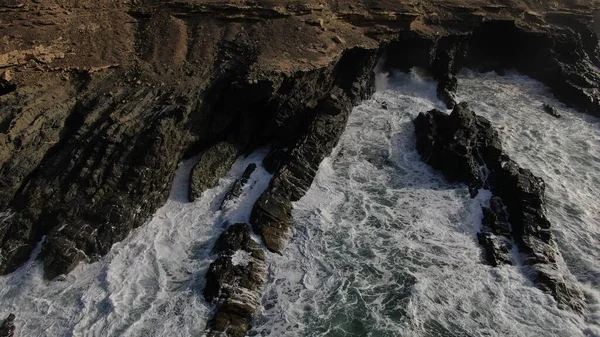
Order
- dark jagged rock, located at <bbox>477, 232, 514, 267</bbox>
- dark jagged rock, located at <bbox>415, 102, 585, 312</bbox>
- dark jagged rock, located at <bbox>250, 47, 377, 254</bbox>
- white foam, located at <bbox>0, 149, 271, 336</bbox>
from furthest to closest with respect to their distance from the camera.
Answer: dark jagged rock, located at <bbox>250, 47, 377, 254</bbox> → dark jagged rock, located at <bbox>477, 232, 514, 267</bbox> → dark jagged rock, located at <bbox>415, 102, 585, 312</bbox> → white foam, located at <bbox>0, 149, 271, 336</bbox>

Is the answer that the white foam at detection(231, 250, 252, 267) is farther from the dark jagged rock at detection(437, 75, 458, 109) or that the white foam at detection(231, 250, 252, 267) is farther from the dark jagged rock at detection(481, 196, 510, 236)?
the dark jagged rock at detection(437, 75, 458, 109)

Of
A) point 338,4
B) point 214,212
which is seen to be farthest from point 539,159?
point 214,212

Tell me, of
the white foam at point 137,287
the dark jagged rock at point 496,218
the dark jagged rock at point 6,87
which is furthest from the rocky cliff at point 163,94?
the dark jagged rock at point 496,218

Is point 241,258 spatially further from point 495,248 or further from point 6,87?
point 6,87

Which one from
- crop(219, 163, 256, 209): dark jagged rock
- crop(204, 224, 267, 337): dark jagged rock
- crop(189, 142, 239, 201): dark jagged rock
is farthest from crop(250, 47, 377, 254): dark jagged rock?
crop(189, 142, 239, 201): dark jagged rock

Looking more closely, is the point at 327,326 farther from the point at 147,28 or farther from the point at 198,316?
the point at 147,28

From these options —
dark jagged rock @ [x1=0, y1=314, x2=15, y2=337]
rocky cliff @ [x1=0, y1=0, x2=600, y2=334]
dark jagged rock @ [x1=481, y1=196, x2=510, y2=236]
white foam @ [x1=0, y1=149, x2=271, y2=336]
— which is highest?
rocky cliff @ [x1=0, y1=0, x2=600, y2=334]
